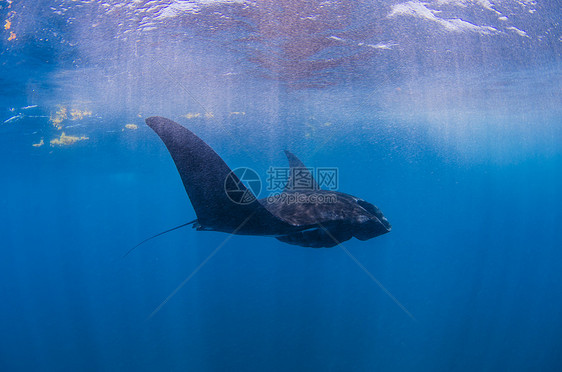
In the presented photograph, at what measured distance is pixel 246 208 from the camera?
2926mm

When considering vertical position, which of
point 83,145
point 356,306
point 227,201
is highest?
point 83,145

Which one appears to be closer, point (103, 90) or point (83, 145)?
point (103, 90)

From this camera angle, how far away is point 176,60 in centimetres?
1270

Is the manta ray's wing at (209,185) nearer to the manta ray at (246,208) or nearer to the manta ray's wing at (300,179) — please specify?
the manta ray at (246,208)

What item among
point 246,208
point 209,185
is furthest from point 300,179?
point 209,185

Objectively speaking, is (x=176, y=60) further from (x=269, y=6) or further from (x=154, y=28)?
(x=269, y=6)

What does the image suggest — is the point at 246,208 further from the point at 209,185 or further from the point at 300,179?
the point at 300,179

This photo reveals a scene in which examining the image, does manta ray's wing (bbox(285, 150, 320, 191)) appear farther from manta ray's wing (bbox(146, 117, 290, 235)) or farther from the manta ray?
manta ray's wing (bbox(146, 117, 290, 235))

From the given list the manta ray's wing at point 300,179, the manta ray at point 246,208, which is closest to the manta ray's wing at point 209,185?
the manta ray at point 246,208

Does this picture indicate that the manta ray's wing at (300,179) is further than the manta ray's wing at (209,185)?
Yes

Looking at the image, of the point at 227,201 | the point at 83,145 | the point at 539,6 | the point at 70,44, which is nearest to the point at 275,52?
the point at 70,44

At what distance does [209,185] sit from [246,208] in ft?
1.52

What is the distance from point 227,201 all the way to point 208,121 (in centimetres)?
2032

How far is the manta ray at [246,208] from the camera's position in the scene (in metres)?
2.54
